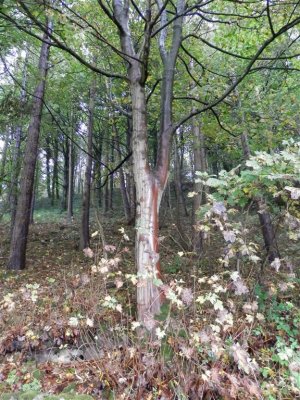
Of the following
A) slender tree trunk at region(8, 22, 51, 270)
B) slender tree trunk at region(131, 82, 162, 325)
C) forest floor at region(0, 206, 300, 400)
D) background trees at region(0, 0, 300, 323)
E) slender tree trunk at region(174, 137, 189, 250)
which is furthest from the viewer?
slender tree trunk at region(174, 137, 189, 250)

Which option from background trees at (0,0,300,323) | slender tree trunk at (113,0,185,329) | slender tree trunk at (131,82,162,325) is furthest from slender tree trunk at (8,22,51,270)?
slender tree trunk at (131,82,162,325)

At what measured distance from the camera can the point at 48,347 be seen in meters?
3.55

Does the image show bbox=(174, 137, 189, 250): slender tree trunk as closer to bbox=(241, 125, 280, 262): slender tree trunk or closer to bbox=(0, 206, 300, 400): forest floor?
bbox=(241, 125, 280, 262): slender tree trunk

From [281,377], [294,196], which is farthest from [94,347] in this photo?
[294,196]

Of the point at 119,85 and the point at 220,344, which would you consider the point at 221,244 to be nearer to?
the point at 119,85

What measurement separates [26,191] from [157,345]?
5.62 m

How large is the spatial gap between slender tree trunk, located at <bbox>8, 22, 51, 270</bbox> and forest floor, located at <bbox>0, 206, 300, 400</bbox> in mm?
3072

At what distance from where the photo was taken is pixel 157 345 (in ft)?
9.73

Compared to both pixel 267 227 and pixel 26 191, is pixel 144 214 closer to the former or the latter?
pixel 267 227

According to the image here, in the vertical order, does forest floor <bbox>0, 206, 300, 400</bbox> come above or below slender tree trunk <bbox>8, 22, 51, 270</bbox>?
below

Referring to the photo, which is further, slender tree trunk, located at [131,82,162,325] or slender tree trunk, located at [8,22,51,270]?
slender tree trunk, located at [8,22,51,270]

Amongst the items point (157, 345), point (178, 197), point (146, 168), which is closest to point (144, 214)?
point (146, 168)

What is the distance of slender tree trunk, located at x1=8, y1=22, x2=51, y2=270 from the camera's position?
7020 millimetres

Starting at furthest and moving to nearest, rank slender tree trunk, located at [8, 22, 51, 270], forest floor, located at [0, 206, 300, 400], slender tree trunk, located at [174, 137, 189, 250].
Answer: slender tree trunk, located at [174, 137, 189, 250] < slender tree trunk, located at [8, 22, 51, 270] < forest floor, located at [0, 206, 300, 400]
